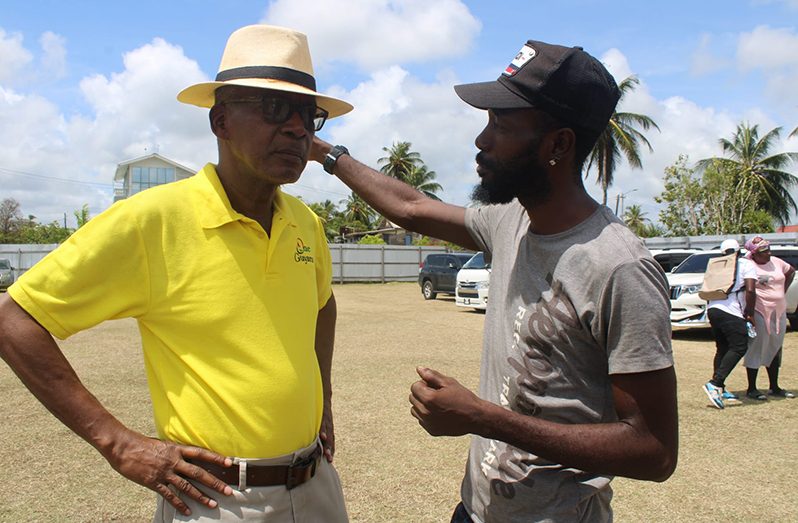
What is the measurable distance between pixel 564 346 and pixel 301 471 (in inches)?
40.2

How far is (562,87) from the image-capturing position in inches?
74.5

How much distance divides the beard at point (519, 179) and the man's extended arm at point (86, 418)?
49.8 inches

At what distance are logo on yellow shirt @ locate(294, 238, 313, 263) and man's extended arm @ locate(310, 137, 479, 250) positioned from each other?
0.48 meters

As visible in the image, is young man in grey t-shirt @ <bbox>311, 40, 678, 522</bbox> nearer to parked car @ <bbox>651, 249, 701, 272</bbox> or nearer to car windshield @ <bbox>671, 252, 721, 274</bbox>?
car windshield @ <bbox>671, 252, 721, 274</bbox>

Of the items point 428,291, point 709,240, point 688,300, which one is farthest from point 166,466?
point 709,240

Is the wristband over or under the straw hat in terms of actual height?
under

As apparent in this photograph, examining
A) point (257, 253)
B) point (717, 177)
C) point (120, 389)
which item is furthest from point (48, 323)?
point (717, 177)

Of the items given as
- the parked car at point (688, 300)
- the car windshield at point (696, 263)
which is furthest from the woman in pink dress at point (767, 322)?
the car windshield at point (696, 263)

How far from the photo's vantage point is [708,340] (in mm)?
13266

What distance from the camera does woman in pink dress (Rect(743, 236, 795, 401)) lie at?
801 cm

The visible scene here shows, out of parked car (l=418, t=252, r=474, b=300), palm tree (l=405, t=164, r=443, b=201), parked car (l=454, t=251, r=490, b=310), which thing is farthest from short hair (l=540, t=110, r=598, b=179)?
palm tree (l=405, t=164, r=443, b=201)

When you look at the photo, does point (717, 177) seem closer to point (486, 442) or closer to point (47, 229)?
point (486, 442)

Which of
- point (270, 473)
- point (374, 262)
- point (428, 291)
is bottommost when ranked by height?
point (428, 291)

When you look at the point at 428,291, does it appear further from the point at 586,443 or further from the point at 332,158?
the point at 586,443
